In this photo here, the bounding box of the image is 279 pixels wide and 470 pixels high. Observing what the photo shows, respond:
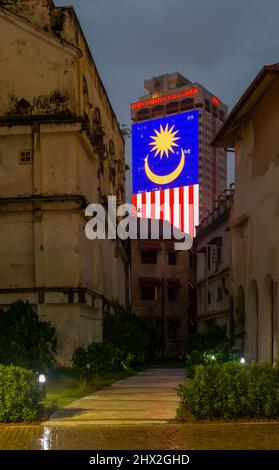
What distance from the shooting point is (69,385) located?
65.9 feet

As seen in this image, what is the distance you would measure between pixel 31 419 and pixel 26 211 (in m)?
15.8

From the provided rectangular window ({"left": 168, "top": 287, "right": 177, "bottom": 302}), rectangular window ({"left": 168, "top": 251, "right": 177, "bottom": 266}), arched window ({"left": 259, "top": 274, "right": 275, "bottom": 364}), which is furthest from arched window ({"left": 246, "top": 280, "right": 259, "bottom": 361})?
rectangular window ({"left": 168, "top": 251, "right": 177, "bottom": 266})

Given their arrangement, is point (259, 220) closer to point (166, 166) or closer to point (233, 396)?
point (233, 396)

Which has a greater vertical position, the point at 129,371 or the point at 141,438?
the point at 141,438

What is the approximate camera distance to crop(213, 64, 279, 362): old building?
19125 mm

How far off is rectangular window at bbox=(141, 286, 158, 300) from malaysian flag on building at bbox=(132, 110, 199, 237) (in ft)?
56.4

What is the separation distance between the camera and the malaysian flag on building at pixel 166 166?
260 ft

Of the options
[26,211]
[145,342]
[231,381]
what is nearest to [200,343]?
[145,342]

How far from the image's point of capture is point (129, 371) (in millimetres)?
28109

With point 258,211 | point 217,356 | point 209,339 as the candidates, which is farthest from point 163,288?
point 258,211

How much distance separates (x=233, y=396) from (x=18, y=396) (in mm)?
4087

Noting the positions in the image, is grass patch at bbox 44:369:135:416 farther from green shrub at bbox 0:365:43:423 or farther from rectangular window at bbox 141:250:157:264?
rectangular window at bbox 141:250:157:264
